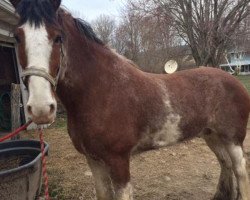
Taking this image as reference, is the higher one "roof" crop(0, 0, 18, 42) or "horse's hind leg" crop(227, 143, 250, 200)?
"roof" crop(0, 0, 18, 42)

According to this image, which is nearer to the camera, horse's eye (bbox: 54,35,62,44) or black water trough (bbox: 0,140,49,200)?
horse's eye (bbox: 54,35,62,44)

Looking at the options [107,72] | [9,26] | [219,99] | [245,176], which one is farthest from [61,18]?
[9,26]

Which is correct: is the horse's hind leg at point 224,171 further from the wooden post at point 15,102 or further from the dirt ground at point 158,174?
the wooden post at point 15,102

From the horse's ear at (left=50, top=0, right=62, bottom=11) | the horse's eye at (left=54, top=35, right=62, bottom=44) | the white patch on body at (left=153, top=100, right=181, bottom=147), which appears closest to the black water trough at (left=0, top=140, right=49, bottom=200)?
the white patch on body at (left=153, top=100, right=181, bottom=147)

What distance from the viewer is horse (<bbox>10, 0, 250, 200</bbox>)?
81.9 inches

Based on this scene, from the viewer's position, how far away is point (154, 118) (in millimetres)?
2980

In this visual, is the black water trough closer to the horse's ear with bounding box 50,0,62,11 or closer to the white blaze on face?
the white blaze on face

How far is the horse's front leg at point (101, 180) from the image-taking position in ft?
9.53

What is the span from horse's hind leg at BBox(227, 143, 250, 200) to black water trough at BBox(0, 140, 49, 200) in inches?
76.7

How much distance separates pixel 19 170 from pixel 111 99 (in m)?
1.15

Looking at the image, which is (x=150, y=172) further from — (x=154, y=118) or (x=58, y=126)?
(x=58, y=126)

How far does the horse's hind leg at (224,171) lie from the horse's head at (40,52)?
2269 mm

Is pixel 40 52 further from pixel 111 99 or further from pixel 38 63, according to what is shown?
pixel 111 99

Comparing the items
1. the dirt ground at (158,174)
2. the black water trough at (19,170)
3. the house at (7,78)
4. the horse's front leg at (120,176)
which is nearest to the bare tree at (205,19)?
the dirt ground at (158,174)
